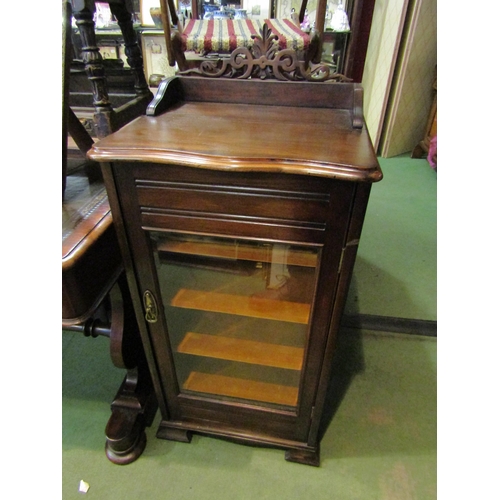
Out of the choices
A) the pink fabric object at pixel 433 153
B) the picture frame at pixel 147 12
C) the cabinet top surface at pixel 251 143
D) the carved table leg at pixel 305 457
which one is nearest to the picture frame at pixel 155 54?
the picture frame at pixel 147 12

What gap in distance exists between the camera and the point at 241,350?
90 cm

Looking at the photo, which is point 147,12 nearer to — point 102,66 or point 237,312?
point 102,66

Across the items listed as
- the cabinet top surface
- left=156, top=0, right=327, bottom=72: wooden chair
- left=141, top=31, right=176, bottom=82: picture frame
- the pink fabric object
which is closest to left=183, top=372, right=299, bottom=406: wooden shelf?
the cabinet top surface

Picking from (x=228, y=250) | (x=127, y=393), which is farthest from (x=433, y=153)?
(x=127, y=393)

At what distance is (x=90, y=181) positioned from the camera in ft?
2.74

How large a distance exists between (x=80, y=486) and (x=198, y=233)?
769 mm

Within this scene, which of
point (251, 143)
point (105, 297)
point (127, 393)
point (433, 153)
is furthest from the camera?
point (433, 153)

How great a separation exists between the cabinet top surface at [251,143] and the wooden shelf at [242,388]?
63 cm

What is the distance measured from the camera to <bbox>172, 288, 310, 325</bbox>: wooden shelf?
78cm

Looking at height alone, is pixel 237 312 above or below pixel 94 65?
below

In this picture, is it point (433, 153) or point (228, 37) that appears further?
point (433, 153)

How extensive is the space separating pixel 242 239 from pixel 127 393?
2.20 feet

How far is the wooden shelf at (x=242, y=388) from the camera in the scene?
900 millimetres

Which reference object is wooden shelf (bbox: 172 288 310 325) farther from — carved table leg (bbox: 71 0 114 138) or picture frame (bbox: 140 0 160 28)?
picture frame (bbox: 140 0 160 28)
